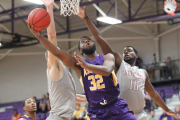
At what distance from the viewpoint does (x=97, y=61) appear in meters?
3.67

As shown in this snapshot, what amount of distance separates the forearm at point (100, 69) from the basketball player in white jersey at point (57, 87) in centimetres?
90

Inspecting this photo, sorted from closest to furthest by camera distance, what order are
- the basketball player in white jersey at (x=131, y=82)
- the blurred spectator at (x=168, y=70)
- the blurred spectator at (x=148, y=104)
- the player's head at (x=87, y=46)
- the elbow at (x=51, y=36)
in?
1. the player's head at (x=87, y=46)
2. the elbow at (x=51, y=36)
3. the basketball player in white jersey at (x=131, y=82)
4. the blurred spectator at (x=148, y=104)
5. the blurred spectator at (x=168, y=70)

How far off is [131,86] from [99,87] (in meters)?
1.29

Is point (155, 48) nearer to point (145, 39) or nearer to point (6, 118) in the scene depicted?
point (145, 39)

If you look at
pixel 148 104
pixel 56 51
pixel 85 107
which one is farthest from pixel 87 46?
pixel 148 104

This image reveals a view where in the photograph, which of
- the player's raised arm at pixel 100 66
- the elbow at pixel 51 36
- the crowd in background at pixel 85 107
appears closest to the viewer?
the player's raised arm at pixel 100 66

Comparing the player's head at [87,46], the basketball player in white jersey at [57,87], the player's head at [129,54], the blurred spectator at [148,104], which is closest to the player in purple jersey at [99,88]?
the player's head at [87,46]

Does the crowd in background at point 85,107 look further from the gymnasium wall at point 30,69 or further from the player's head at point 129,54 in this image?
the player's head at point 129,54

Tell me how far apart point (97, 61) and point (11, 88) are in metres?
17.6

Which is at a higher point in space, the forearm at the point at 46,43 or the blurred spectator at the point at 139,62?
the forearm at the point at 46,43

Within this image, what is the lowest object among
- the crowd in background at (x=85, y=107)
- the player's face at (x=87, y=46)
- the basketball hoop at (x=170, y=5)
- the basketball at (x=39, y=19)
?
the crowd in background at (x=85, y=107)

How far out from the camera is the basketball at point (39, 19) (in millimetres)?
3646

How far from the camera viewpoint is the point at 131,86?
4.71 metres

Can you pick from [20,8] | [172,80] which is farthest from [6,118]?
[172,80]
